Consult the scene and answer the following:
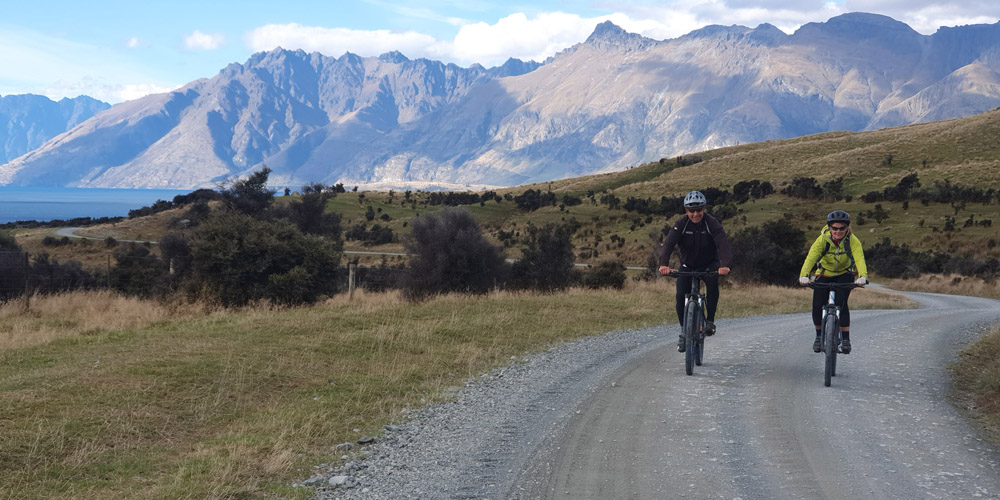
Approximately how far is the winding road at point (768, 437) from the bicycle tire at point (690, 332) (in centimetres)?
19

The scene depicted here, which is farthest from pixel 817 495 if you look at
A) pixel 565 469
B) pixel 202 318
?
pixel 202 318

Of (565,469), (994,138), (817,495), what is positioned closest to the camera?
(817,495)

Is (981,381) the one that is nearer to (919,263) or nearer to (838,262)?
(838,262)

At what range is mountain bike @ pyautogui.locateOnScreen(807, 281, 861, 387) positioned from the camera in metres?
10.2

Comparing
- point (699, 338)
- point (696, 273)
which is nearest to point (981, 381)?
point (699, 338)

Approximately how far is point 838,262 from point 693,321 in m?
2.14

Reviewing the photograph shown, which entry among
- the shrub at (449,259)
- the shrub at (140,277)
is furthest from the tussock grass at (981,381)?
the shrub at (140,277)

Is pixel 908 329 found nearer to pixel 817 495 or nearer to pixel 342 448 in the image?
pixel 817 495

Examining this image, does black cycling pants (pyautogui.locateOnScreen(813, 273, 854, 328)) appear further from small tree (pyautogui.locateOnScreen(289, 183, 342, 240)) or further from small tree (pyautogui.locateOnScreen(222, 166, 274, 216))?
small tree (pyautogui.locateOnScreen(222, 166, 274, 216))

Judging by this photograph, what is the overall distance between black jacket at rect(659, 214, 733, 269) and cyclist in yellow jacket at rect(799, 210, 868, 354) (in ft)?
3.94

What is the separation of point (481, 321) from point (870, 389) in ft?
28.3

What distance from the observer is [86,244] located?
66.4 meters

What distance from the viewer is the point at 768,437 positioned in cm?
751

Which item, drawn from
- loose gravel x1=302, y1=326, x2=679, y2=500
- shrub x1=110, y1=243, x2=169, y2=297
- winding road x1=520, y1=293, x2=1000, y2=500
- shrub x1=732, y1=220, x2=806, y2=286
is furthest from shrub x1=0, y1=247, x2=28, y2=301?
shrub x1=732, y1=220, x2=806, y2=286
